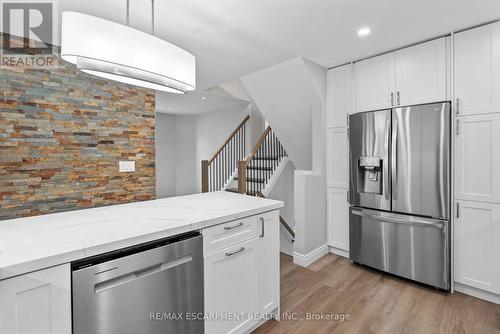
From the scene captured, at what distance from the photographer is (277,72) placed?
3.21m

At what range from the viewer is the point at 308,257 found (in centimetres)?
309

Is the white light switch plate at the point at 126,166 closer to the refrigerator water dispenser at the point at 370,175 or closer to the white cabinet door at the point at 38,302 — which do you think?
the white cabinet door at the point at 38,302

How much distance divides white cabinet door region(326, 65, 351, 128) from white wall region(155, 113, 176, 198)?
5.73m

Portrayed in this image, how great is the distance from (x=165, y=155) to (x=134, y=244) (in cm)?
697

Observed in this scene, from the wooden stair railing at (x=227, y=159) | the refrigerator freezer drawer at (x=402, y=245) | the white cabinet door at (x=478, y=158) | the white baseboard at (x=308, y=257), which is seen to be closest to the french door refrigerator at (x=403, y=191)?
the refrigerator freezer drawer at (x=402, y=245)

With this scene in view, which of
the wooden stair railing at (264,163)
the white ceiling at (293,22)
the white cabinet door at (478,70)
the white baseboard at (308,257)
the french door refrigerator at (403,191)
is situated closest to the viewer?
the white ceiling at (293,22)

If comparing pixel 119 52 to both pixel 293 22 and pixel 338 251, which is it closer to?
pixel 293 22

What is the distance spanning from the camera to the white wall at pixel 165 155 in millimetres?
7656

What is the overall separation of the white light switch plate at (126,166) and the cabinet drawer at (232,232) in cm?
146

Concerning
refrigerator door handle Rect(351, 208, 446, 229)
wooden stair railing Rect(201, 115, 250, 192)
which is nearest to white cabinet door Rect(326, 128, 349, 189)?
refrigerator door handle Rect(351, 208, 446, 229)

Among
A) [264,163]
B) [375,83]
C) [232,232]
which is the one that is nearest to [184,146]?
[264,163]

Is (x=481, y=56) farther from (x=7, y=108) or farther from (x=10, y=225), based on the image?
(x=7, y=108)

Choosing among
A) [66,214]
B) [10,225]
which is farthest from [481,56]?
[10,225]

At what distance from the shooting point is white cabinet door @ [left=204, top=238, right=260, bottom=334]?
1549 mm
